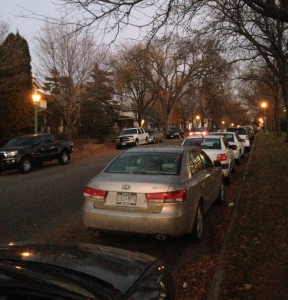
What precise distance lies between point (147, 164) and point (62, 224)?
2.41m

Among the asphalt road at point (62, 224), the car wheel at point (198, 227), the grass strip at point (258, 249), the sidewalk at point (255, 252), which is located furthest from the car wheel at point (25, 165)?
the car wheel at point (198, 227)

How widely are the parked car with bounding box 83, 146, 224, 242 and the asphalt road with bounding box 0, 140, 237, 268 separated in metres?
0.39

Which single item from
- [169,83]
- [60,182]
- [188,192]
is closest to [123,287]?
[188,192]

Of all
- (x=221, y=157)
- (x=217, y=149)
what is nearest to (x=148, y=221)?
(x=221, y=157)

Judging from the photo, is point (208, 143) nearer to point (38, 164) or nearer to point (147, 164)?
point (147, 164)

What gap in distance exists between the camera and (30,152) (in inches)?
690

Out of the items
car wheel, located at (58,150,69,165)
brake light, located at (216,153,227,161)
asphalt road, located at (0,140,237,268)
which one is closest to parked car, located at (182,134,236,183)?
brake light, located at (216,153,227,161)

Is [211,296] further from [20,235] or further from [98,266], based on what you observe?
[20,235]

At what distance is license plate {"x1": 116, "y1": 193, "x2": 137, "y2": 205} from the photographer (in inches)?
217

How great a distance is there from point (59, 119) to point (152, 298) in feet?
132

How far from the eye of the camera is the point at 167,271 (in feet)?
10.5

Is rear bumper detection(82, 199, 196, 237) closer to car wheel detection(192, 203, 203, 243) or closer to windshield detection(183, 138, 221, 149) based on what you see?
car wheel detection(192, 203, 203, 243)

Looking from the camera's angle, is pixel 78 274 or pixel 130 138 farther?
pixel 130 138

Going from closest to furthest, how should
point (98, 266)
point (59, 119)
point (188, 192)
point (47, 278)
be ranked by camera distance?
point (47, 278) < point (98, 266) < point (188, 192) < point (59, 119)
